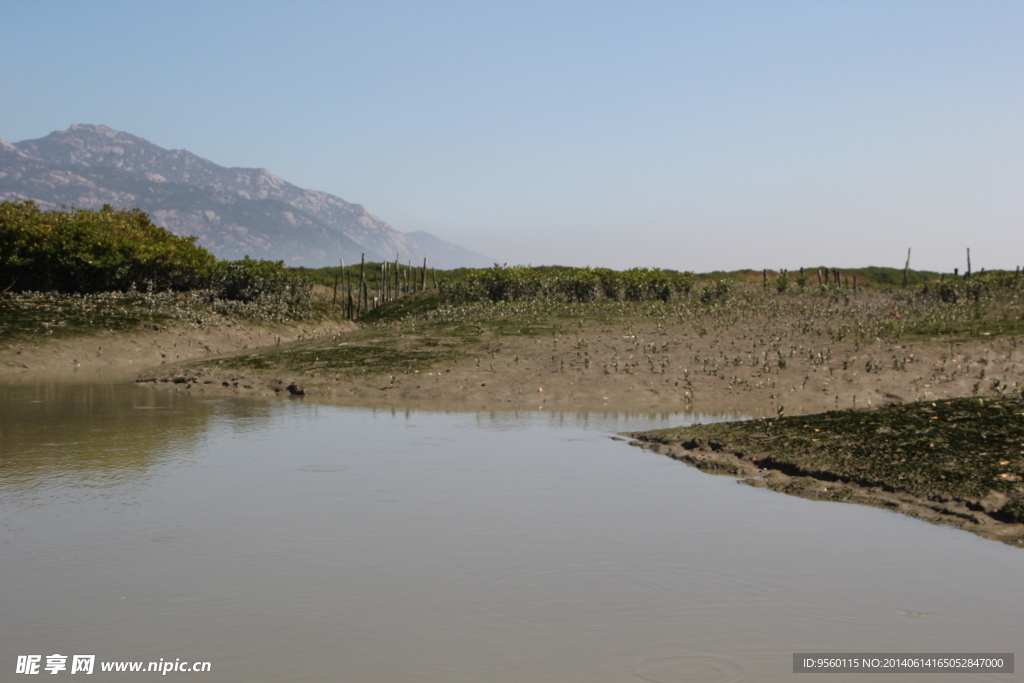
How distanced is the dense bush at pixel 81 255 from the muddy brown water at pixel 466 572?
33058 millimetres

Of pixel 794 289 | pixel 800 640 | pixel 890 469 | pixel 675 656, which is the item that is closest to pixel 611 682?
pixel 675 656

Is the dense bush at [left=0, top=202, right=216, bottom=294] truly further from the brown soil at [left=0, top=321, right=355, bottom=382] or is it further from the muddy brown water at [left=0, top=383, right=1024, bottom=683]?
the muddy brown water at [left=0, top=383, right=1024, bottom=683]

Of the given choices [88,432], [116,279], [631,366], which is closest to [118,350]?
[116,279]

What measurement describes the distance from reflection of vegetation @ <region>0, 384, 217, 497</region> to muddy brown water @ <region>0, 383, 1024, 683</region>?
150 mm

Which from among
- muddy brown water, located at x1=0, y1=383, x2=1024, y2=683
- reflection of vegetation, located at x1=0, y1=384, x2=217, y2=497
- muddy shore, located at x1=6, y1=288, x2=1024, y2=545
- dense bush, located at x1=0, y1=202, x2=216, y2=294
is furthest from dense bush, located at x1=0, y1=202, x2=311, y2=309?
muddy brown water, located at x1=0, y1=383, x2=1024, y2=683

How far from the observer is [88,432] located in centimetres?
1627

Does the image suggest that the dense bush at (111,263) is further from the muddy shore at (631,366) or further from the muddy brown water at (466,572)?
the muddy brown water at (466,572)

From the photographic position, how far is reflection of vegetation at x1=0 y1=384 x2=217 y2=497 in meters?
12.4

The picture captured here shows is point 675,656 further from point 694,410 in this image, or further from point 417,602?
point 694,410

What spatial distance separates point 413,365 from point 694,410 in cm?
923

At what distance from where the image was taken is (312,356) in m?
26.7

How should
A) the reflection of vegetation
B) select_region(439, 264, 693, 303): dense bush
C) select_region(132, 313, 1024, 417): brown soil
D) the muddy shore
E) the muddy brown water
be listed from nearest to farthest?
the muddy brown water
the reflection of vegetation
the muddy shore
select_region(132, 313, 1024, 417): brown soil
select_region(439, 264, 693, 303): dense bush

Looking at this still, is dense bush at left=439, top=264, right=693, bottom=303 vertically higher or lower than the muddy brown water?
higher

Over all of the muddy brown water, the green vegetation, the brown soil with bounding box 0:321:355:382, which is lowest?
the muddy brown water
